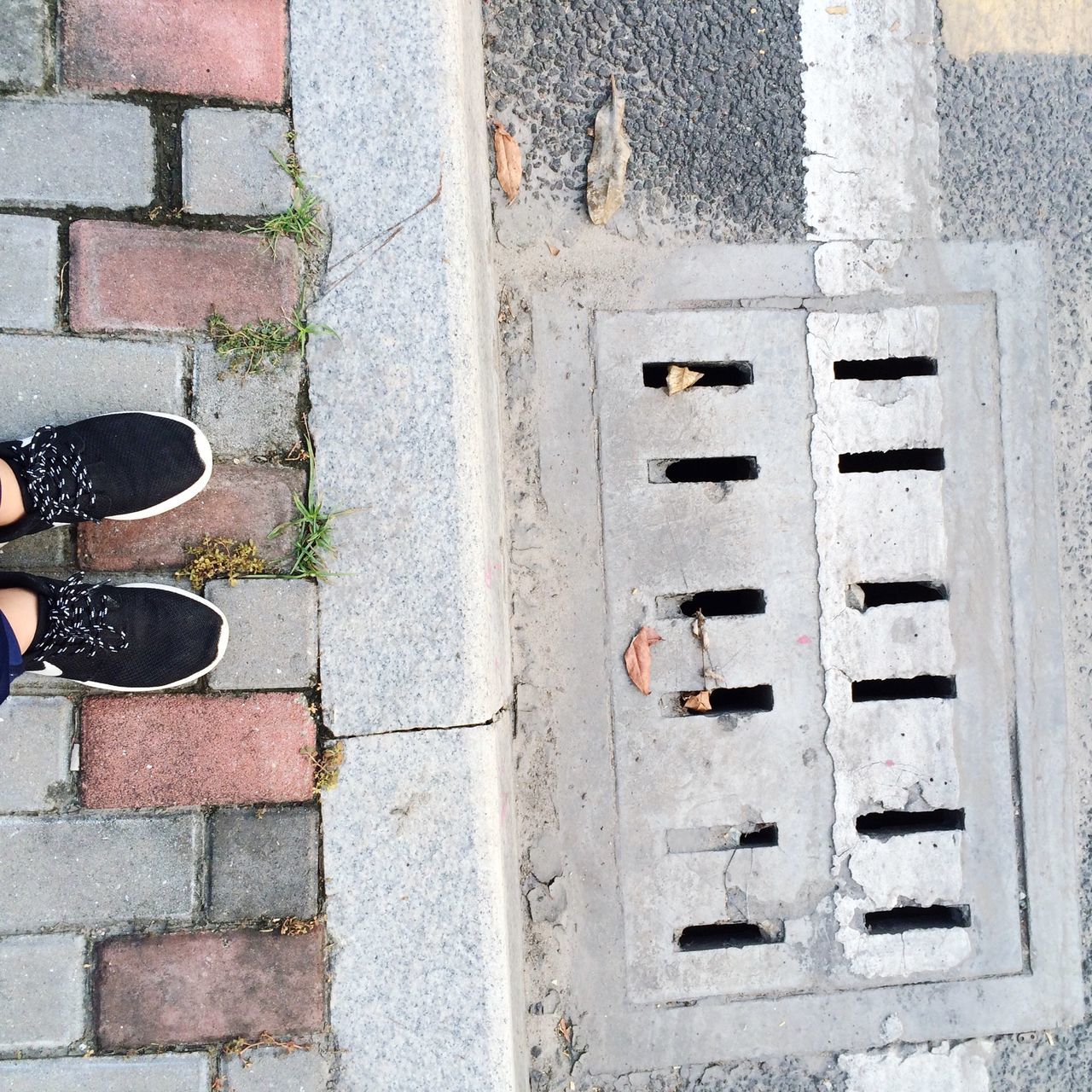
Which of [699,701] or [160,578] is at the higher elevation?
[160,578]

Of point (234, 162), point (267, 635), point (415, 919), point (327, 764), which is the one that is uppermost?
point (234, 162)

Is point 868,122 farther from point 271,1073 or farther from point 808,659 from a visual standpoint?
point 271,1073

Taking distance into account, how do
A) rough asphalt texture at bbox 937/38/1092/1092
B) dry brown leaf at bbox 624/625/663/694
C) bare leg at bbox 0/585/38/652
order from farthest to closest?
1. rough asphalt texture at bbox 937/38/1092/1092
2. dry brown leaf at bbox 624/625/663/694
3. bare leg at bbox 0/585/38/652

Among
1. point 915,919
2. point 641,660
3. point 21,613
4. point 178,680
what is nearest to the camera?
point 21,613

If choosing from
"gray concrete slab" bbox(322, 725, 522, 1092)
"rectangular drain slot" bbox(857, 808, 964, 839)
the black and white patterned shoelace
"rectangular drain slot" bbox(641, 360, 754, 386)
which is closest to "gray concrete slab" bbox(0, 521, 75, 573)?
the black and white patterned shoelace

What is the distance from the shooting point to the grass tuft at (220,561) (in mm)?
2053

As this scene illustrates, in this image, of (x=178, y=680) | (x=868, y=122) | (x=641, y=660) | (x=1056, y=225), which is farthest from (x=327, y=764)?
(x=1056, y=225)

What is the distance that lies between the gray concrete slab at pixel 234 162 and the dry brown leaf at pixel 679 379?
101 cm

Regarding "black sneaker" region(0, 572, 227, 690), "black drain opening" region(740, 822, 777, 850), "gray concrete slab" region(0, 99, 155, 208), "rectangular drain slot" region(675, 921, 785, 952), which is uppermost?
"gray concrete slab" region(0, 99, 155, 208)

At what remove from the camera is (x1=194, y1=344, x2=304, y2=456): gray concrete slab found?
2.07 metres

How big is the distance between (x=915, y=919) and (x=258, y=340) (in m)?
2.23

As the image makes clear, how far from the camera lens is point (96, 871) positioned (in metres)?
2.02

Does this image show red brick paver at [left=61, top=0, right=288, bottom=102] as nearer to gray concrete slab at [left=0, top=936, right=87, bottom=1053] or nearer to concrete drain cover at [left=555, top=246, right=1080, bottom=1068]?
concrete drain cover at [left=555, top=246, right=1080, bottom=1068]

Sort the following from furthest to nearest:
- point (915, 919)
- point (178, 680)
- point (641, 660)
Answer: point (915, 919)
point (641, 660)
point (178, 680)
